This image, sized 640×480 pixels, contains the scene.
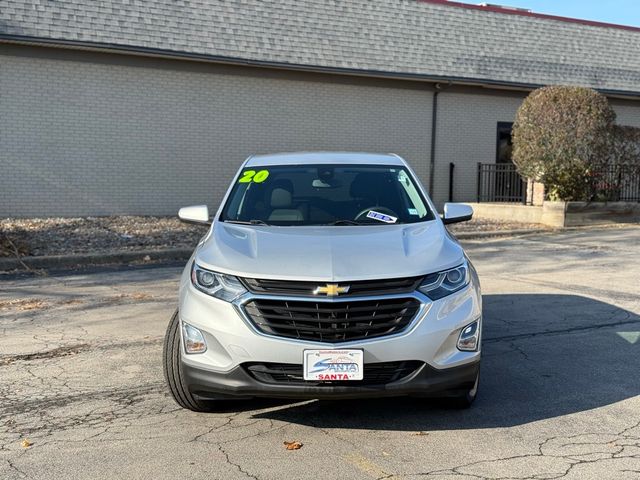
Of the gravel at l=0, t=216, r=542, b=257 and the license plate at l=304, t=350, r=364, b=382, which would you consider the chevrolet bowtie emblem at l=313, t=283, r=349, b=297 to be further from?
the gravel at l=0, t=216, r=542, b=257

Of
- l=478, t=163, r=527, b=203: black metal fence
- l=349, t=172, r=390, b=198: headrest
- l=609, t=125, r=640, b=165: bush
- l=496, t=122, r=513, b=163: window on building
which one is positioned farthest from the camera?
l=496, t=122, r=513, b=163: window on building

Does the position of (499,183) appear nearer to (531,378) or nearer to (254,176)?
(254,176)

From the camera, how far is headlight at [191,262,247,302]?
4.32 metres

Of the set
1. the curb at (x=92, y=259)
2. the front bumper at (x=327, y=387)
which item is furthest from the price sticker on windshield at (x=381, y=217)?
the curb at (x=92, y=259)

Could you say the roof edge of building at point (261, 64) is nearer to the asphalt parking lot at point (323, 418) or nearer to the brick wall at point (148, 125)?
the brick wall at point (148, 125)

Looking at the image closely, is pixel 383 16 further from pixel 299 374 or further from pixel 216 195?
pixel 299 374

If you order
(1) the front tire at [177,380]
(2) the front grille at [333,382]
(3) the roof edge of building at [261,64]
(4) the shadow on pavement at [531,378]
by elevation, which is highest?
(3) the roof edge of building at [261,64]

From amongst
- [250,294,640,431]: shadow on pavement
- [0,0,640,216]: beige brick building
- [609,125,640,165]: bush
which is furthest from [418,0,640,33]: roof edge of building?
[250,294,640,431]: shadow on pavement

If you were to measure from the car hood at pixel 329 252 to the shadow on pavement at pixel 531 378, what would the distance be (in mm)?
1003

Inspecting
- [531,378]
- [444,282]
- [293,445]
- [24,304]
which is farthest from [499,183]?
[293,445]

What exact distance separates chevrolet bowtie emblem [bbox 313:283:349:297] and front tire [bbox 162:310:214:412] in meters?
A: 0.98

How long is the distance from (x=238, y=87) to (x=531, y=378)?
44.7ft

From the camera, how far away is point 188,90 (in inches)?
679

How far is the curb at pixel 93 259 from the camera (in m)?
11.1
